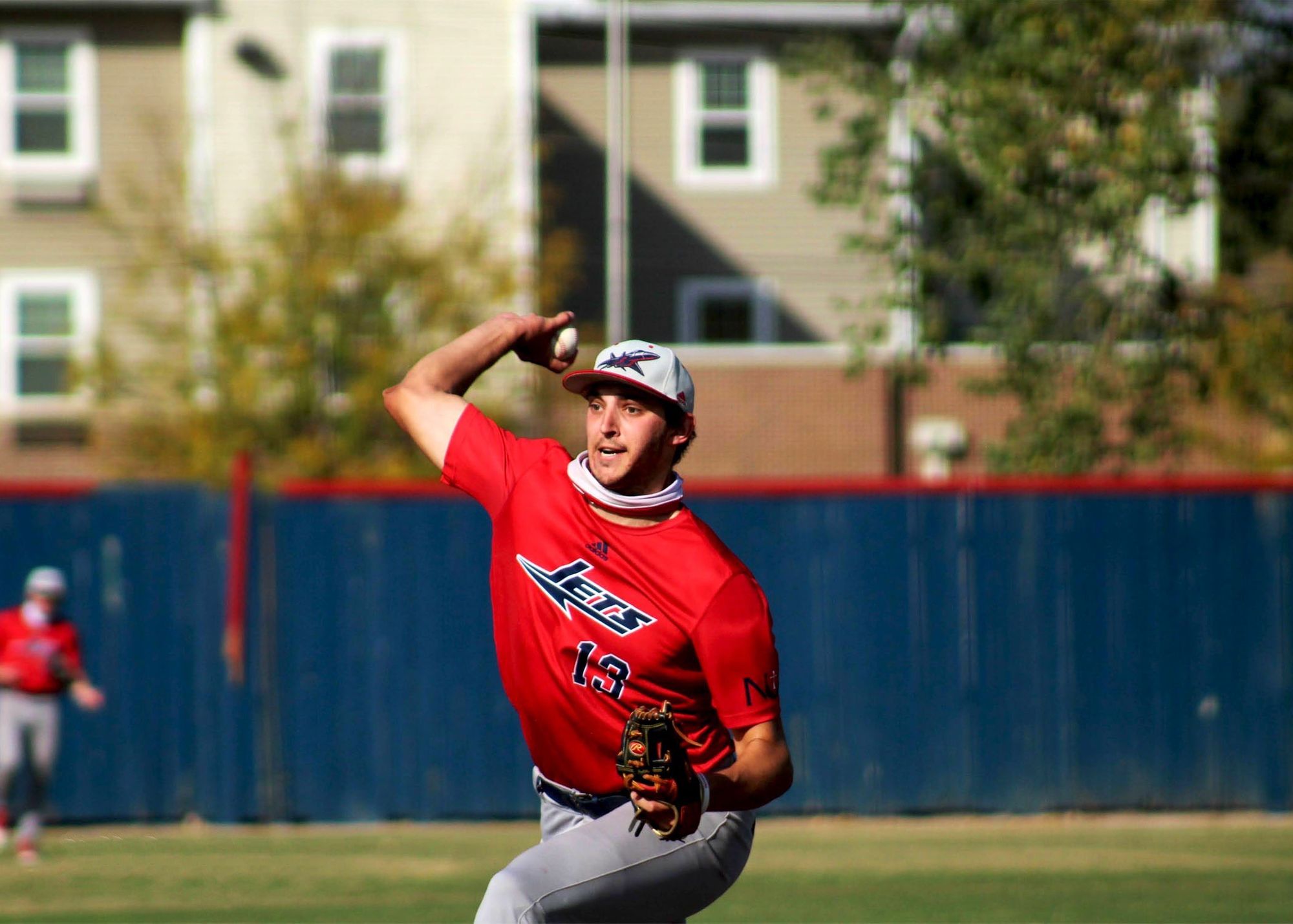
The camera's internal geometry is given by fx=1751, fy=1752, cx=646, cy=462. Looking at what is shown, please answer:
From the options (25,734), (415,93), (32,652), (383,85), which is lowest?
(25,734)

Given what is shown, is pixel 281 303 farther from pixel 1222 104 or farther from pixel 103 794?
pixel 1222 104

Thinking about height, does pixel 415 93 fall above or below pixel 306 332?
above

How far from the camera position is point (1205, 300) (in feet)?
53.7

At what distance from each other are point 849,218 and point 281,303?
30.2 ft

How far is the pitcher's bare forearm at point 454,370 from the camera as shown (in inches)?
199

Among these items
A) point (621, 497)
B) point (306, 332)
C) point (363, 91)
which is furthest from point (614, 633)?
point (363, 91)

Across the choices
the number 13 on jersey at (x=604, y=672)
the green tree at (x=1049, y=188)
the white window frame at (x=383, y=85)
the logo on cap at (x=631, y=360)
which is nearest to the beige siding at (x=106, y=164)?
the white window frame at (x=383, y=85)

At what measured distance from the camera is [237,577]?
13.2m

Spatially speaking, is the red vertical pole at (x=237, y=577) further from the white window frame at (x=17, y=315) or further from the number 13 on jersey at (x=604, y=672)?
the white window frame at (x=17, y=315)

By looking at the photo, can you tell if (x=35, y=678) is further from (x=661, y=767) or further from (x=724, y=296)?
(x=724, y=296)

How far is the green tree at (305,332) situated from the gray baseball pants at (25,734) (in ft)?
27.1

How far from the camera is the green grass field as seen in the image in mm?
9312

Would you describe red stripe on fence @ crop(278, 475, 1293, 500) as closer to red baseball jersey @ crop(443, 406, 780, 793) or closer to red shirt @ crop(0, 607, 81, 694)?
red shirt @ crop(0, 607, 81, 694)

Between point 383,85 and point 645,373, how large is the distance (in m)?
20.6
